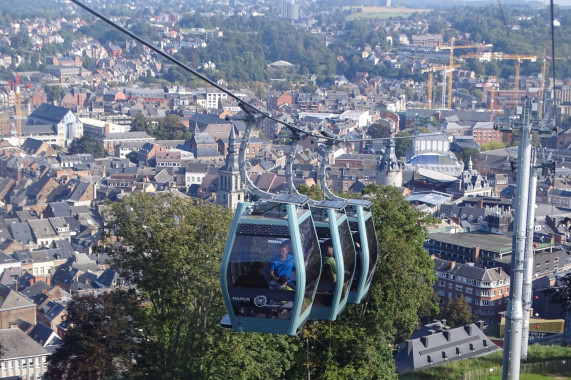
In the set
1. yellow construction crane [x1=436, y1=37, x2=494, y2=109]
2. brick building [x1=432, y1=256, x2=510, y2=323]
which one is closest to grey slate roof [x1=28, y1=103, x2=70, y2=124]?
yellow construction crane [x1=436, y1=37, x2=494, y2=109]

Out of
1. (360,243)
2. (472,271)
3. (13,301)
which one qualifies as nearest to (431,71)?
(472,271)

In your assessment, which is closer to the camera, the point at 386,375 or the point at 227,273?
the point at 227,273

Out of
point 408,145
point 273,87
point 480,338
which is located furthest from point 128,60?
point 480,338

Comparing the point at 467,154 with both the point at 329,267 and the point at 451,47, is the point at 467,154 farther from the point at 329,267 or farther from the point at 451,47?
the point at 329,267

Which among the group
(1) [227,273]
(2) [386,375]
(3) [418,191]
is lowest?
(3) [418,191]

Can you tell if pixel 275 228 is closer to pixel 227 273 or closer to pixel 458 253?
pixel 227 273
